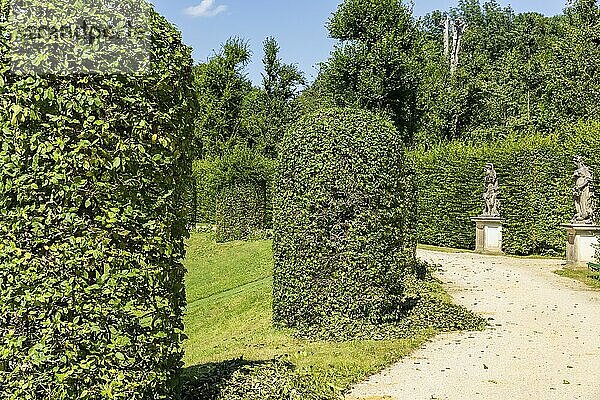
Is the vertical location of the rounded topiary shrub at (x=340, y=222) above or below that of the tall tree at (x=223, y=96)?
below

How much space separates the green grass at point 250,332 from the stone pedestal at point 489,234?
257 inches

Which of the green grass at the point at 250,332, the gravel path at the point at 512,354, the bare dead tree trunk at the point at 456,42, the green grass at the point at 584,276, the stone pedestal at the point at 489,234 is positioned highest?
the bare dead tree trunk at the point at 456,42

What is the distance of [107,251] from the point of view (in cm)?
467

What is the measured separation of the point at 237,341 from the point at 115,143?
581 cm

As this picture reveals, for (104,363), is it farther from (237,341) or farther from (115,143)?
(237,341)

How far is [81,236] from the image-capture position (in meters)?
4.63

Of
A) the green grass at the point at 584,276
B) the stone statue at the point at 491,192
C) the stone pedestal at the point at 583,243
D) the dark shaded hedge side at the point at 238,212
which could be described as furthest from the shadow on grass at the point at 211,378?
the dark shaded hedge side at the point at 238,212

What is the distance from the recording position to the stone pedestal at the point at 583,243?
15.8 metres

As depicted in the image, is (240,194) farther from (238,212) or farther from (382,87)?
(382,87)

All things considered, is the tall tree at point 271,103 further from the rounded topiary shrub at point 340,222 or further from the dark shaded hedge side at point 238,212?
the rounded topiary shrub at point 340,222

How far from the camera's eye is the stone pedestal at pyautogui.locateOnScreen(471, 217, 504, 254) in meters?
20.4

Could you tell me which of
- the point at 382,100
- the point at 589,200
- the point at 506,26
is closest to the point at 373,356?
the point at 589,200

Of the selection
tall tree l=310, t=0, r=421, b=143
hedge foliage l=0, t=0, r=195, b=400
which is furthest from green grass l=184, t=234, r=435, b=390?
tall tree l=310, t=0, r=421, b=143

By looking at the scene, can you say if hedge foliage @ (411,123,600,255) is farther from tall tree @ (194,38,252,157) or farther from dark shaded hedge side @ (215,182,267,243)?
tall tree @ (194,38,252,157)
